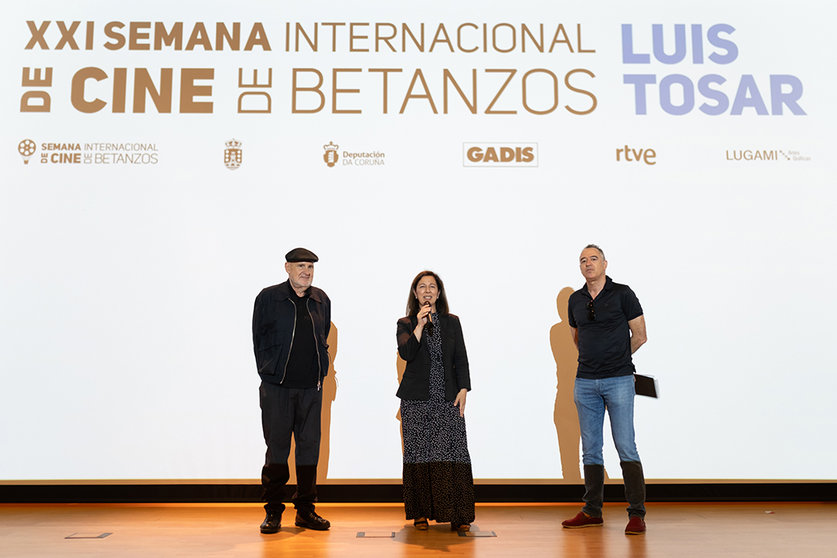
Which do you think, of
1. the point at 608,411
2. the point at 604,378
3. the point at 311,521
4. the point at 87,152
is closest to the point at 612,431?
the point at 608,411

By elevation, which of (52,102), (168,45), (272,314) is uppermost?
(168,45)

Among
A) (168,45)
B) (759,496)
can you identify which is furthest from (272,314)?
(759,496)

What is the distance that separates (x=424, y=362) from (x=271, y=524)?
3.39 ft

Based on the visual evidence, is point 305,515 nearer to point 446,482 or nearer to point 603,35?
point 446,482

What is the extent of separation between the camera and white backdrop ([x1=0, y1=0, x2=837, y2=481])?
12.5 ft

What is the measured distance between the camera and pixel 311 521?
3154 mm

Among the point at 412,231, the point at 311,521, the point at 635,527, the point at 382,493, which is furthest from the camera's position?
the point at 412,231

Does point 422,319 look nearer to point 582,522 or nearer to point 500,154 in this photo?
point 582,522

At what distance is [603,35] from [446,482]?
285 centimetres

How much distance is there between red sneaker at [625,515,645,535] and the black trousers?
1474 millimetres

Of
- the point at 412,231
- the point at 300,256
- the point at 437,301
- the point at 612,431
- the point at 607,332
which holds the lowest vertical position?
the point at 612,431

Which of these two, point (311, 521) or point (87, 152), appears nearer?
point (311, 521)

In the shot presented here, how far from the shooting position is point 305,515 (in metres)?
3.16

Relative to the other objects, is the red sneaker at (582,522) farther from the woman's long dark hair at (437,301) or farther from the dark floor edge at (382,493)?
the woman's long dark hair at (437,301)
